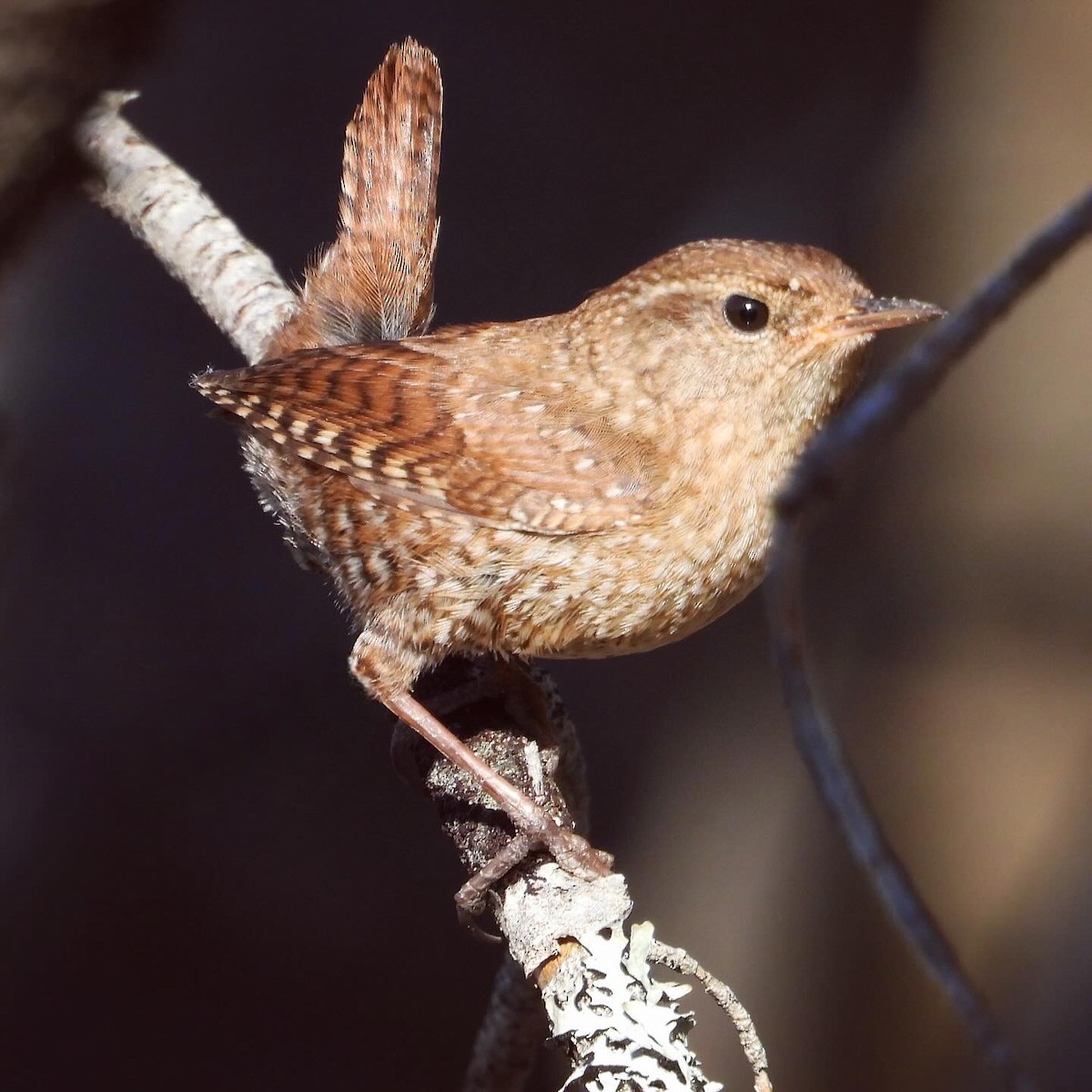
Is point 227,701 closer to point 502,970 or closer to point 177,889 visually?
point 177,889

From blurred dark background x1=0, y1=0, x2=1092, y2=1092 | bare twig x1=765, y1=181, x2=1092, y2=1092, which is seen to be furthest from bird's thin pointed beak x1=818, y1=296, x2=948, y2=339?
blurred dark background x1=0, y1=0, x2=1092, y2=1092

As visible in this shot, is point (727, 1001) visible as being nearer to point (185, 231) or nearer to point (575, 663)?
point (185, 231)

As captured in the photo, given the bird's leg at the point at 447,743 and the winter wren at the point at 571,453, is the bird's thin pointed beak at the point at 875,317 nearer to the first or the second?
the winter wren at the point at 571,453

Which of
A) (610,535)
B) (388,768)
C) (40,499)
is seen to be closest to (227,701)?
(388,768)

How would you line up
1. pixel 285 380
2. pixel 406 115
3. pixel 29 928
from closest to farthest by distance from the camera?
pixel 285 380
pixel 406 115
pixel 29 928

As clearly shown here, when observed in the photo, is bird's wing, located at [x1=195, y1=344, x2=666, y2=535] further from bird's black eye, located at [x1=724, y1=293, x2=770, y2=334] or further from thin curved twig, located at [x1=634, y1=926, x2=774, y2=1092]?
thin curved twig, located at [x1=634, y1=926, x2=774, y2=1092]

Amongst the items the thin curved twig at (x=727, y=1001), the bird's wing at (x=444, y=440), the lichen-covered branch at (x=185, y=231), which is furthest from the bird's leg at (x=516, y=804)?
the lichen-covered branch at (x=185, y=231)

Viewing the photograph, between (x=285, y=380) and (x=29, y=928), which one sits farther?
(x=29, y=928)
